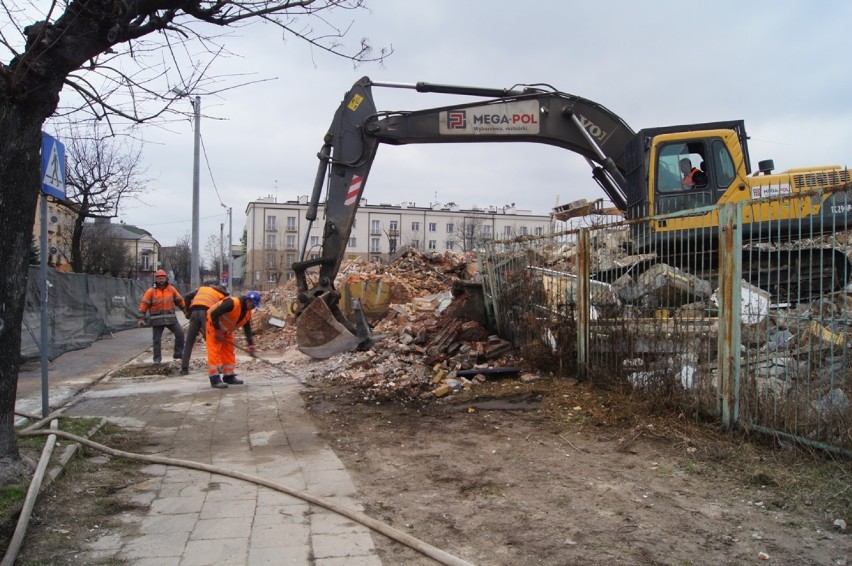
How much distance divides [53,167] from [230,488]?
3.58m

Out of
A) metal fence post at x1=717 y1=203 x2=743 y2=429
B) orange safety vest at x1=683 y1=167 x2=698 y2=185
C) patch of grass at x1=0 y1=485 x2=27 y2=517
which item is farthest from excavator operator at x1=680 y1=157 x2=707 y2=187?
patch of grass at x1=0 y1=485 x2=27 y2=517

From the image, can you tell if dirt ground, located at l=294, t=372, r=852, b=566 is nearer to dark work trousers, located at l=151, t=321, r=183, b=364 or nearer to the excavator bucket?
the excavator bucket

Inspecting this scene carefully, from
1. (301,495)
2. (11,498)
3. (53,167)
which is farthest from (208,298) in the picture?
(301,495)

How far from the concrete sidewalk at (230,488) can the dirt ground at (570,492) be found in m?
0.19

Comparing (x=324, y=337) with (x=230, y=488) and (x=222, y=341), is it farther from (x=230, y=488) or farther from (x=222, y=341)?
(x=230, y=488)

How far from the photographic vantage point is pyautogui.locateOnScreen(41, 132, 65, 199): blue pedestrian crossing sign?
552 cm

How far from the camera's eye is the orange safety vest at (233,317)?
870cm

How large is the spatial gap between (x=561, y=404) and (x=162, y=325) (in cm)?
762

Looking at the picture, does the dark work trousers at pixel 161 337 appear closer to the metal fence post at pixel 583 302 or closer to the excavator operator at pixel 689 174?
the metal fence post at pixel 583 302

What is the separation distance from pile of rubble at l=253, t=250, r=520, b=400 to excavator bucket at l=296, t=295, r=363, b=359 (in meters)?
0.18

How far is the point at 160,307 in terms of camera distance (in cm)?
1113

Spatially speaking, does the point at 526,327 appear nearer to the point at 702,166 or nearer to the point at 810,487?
the point at 702,166

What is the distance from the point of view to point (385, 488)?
4.41m

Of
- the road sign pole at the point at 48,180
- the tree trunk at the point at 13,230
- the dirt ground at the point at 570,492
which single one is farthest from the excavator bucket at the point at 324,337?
the tree trunk at the point at 13,230
